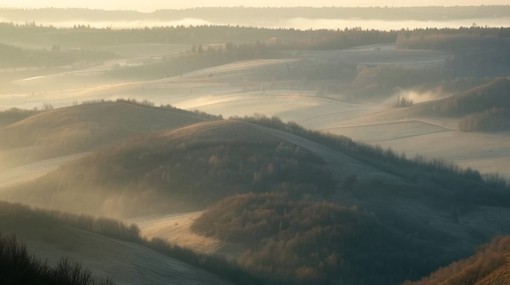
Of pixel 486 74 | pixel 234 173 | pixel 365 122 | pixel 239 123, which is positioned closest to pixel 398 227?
pixel 234 173

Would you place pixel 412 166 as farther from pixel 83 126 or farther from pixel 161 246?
pixel 161 246

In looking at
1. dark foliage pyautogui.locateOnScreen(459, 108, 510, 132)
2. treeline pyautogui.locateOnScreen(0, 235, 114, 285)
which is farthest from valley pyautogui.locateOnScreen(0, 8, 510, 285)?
treeline pyautogui.locateOnScreen(0, 235, 114, 285)

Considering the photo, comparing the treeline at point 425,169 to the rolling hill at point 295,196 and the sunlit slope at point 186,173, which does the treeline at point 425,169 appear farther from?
the sunlit slope at point 186,173

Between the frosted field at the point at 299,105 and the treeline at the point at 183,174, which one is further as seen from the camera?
the frosted field at the point at 299,105

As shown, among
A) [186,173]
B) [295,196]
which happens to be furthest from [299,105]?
[295,196]

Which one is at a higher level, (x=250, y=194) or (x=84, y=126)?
(x=250, y=194)

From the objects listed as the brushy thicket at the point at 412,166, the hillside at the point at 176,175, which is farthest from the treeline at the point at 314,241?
the brushy thicket at the point at 412,166

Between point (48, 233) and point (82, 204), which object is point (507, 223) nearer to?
point (82, 204)

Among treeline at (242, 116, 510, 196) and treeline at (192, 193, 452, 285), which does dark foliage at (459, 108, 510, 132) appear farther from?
treeline at (192, 193, 452, 285)
